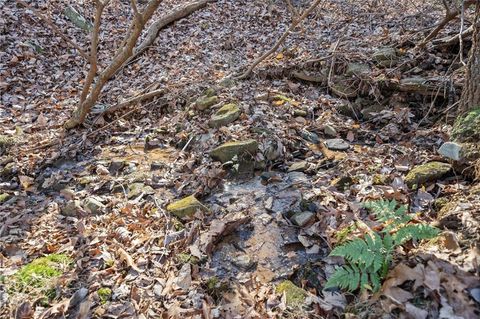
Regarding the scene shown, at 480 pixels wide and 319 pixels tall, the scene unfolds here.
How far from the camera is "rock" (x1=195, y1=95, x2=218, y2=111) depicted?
211 inches

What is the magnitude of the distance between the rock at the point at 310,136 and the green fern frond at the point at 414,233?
2103 millimetres

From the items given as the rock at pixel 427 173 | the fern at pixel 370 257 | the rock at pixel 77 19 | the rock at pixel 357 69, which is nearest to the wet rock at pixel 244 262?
the fern at pixel 370 257

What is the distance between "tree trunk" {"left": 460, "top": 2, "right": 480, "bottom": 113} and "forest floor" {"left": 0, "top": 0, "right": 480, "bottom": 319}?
491 millimetres

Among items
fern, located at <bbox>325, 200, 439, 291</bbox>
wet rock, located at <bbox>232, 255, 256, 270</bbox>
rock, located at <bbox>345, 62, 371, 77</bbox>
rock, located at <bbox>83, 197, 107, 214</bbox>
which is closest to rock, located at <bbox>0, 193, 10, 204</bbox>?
rock, located at <bbox>83, 197, 107, 214</bbox>

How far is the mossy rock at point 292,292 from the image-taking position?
102 inches

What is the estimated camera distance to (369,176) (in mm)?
3656

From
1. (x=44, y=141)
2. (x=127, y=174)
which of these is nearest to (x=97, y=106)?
(x=44, y=141)

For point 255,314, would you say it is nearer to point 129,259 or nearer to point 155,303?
point 155,303

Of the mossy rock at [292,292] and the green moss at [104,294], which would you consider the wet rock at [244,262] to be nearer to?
the mossy rock at [292,292]

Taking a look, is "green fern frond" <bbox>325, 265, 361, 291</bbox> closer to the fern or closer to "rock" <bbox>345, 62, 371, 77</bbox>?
the fern

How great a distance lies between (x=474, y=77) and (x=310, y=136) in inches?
71.3

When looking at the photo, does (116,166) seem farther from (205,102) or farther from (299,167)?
(299,167)

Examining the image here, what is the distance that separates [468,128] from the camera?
3377 millimetres

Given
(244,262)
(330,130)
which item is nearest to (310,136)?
(330,130)
